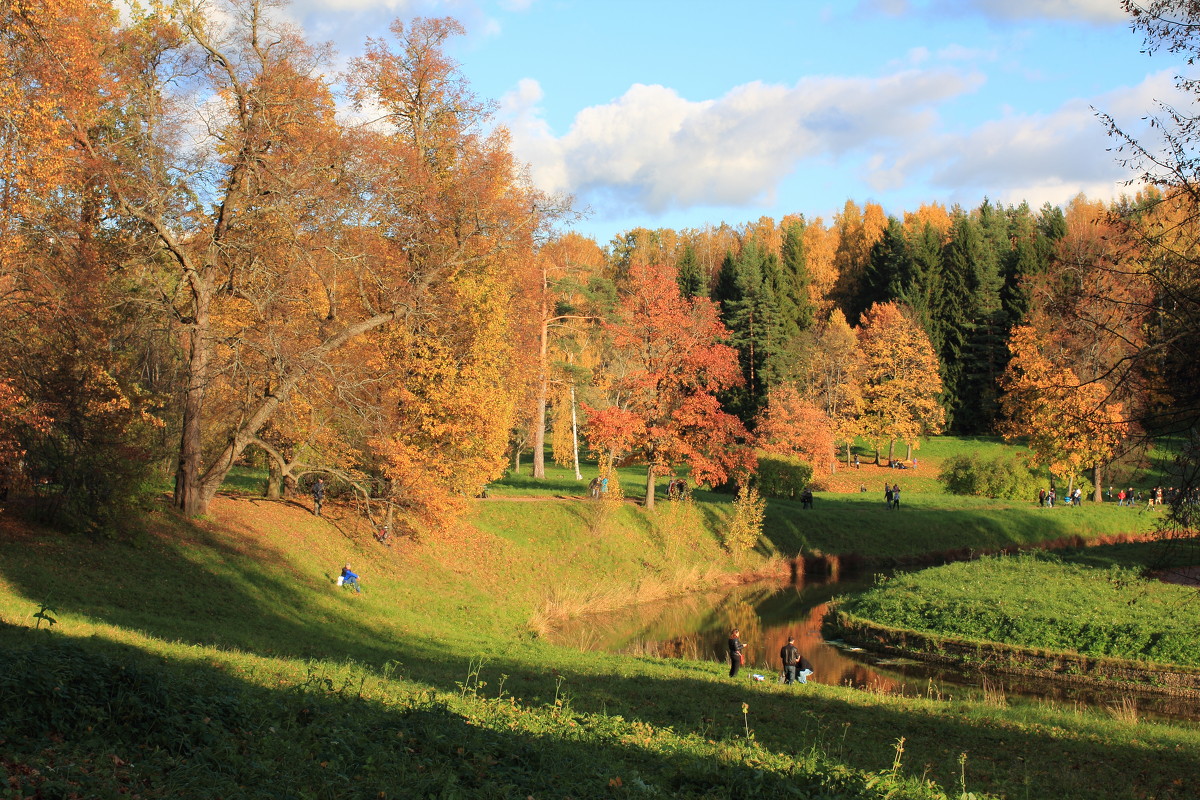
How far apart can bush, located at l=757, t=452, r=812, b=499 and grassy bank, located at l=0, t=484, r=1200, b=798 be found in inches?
918

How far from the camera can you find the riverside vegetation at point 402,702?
711cm

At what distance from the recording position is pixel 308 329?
28109mm

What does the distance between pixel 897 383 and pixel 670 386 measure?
3561 cm

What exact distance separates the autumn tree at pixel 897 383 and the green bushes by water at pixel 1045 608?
3619 centimetres

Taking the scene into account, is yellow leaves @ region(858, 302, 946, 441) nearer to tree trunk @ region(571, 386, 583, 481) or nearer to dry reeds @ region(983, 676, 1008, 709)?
tree trunk @ region(571, 386, 583, 481)

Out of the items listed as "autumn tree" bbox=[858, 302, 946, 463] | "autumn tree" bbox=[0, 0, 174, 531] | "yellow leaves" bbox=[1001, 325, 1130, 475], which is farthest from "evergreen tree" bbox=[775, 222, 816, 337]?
"autumn tree" bbox=[0, 0, 174, 531]

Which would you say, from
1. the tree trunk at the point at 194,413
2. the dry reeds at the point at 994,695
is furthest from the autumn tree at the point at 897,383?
the tree trunk at the point at 194,413

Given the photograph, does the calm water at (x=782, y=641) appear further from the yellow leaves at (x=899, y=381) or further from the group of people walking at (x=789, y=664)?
the yellow leaves at (x=899, y=381)

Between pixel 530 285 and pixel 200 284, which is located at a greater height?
pixel 530 285

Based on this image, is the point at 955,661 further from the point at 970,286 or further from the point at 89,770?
the point at 970,286

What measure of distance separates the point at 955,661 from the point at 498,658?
12778mm

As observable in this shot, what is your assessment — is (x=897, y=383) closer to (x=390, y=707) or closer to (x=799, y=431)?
(x=799, y=431)

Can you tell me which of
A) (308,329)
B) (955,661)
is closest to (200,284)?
(308,329)

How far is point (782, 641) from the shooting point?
26.2 m
